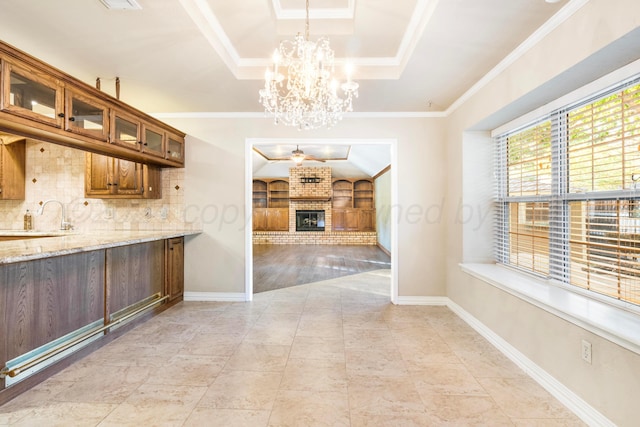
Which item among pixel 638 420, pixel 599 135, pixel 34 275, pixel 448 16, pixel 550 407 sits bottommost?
pixel 550 407

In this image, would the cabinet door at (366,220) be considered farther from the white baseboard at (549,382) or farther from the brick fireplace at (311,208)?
the white baseboard at (549,382)

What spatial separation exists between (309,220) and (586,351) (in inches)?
356

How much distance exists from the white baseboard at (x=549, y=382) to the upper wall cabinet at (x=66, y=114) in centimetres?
376

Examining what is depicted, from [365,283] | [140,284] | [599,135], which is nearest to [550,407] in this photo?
[599,135]

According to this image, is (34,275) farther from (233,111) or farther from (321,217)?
(321,217)

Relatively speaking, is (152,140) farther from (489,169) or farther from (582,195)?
(582,195)

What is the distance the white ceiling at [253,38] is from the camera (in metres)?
1.92

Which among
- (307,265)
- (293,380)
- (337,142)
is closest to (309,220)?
(307,265)

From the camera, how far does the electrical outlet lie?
169 centimetres

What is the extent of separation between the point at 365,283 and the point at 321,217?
5805 millimetres

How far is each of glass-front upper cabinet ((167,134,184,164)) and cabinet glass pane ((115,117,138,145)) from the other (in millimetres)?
536

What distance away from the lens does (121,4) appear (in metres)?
1.83

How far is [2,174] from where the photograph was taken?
4156 millimetres

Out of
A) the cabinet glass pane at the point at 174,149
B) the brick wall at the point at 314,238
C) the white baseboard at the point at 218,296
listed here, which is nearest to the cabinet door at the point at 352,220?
the brick wall at the point at 314,238
